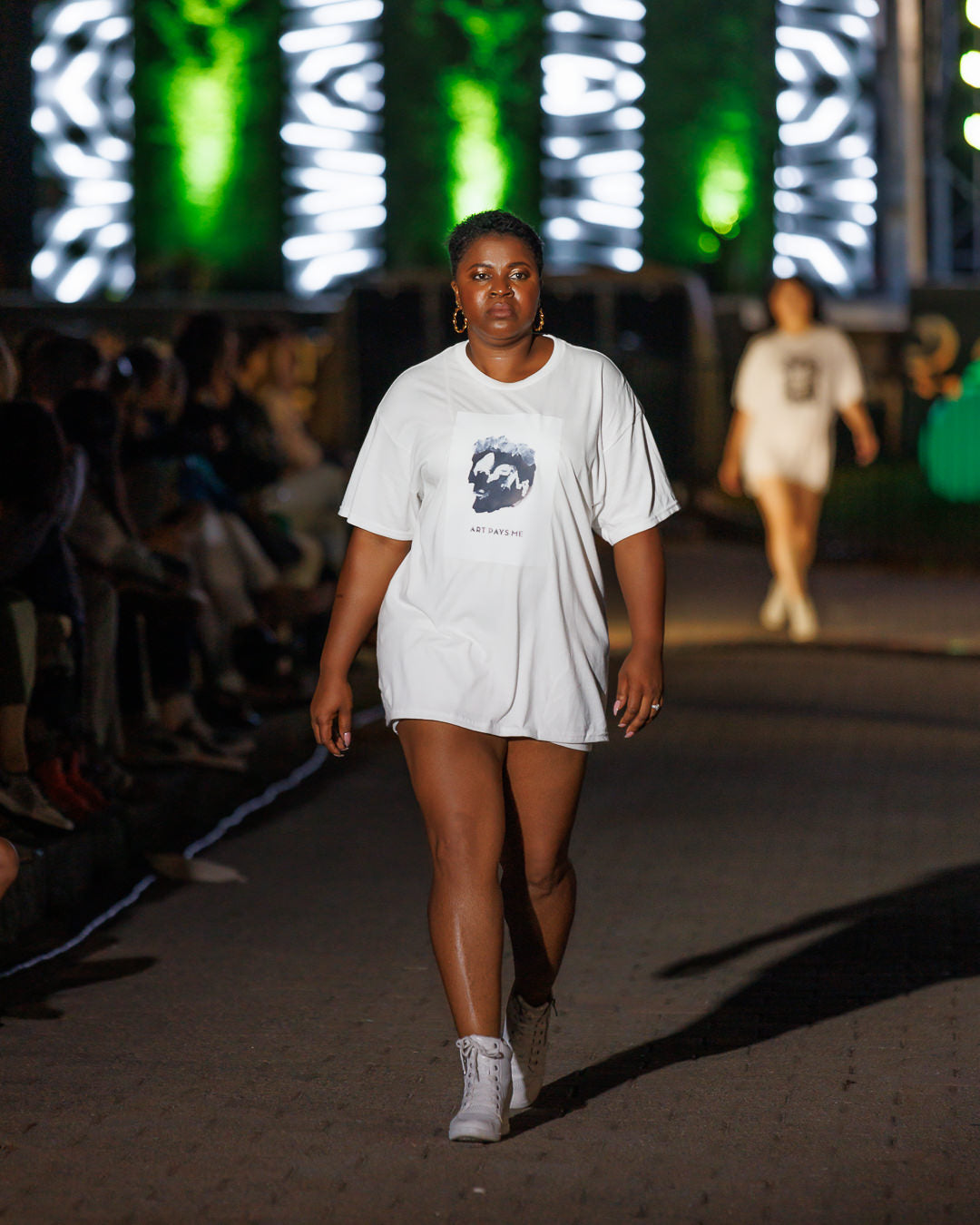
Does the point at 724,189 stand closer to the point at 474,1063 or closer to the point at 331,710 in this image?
the point at 331,710

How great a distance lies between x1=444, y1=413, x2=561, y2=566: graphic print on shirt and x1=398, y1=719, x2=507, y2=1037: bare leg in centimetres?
39

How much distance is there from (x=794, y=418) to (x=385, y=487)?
29.8 feet

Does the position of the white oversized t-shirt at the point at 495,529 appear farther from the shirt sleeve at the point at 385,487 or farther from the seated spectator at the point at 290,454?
the seated spectator at the point at 290,454

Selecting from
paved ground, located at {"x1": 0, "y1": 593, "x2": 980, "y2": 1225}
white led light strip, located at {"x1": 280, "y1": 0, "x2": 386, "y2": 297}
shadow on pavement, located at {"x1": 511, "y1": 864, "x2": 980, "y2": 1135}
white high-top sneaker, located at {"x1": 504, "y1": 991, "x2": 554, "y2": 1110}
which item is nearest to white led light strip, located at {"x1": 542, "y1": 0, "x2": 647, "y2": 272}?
white led light strip, located at {"x1": 280, "y1": 0, "x2": 386, "y2": 297}

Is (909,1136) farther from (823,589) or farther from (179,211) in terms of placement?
(179,211)

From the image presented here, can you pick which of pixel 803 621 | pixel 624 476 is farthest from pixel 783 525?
pixel 624 476

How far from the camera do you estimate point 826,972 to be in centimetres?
596

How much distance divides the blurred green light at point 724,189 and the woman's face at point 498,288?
35.7 metres

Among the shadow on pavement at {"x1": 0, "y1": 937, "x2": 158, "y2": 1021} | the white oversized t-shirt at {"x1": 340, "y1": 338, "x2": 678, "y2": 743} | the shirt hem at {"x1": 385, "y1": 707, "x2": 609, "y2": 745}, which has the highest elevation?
the white oversized t-shirt at {"x1": 340, "y1": 338, "x2": 678, "y2": 743}

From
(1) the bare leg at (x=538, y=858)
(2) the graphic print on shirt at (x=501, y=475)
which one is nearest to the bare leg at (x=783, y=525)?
(1) the bare leg at (x=538, y=858)

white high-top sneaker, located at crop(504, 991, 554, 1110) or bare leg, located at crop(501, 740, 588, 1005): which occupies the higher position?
bare leg, located at crop(501, 740, 588, 1005)

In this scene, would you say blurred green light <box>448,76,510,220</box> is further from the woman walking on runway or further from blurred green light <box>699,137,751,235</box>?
the woman walking on runway

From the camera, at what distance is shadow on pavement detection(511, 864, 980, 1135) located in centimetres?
502

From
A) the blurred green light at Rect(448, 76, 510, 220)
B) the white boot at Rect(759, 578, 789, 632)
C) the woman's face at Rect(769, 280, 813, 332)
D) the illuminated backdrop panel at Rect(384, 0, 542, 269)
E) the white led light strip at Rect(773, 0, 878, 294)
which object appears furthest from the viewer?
the white led light strip at Rect(773, 0, 878, 294)
